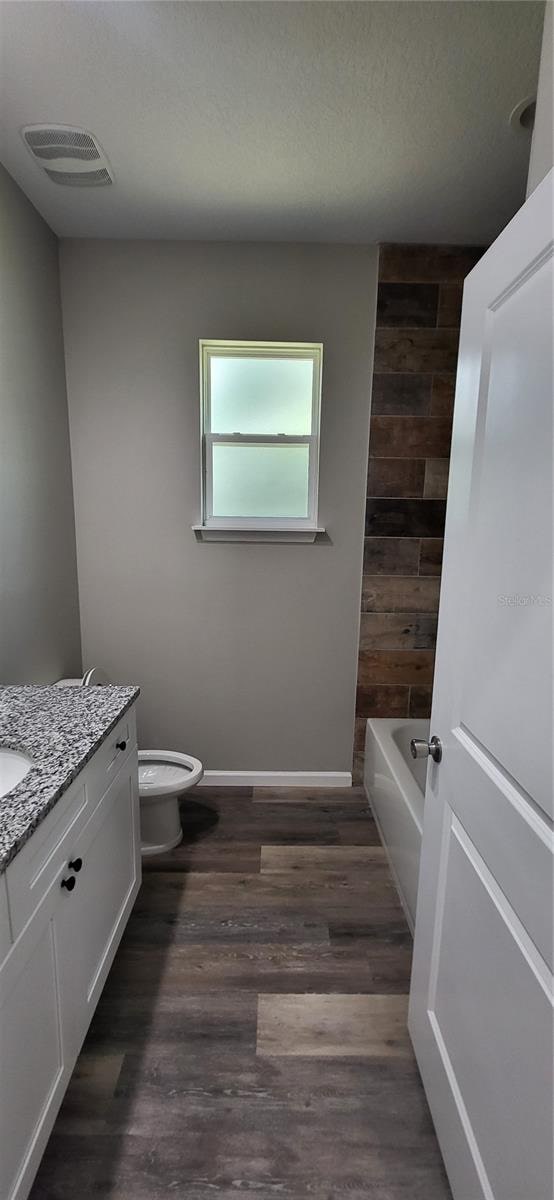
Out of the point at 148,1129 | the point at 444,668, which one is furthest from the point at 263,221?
the point at 148,1129

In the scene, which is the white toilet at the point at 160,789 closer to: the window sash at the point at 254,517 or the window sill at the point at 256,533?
the window sill at the point at 256,533

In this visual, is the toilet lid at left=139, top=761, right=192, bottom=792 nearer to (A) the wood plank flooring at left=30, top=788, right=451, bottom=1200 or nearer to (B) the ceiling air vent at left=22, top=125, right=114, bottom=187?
(A) the wood plank flooring at left=30, top=788, right=451, bottom=1200

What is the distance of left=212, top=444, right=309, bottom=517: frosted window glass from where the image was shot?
2541 millimetres

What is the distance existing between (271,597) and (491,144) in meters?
1.84

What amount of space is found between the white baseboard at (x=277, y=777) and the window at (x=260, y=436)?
1230 mm

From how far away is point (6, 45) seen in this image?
1357 mm

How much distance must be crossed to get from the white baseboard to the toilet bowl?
0.39 m

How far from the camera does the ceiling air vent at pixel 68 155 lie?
165cm

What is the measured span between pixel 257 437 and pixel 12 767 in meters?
1.78

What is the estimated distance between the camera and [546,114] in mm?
981

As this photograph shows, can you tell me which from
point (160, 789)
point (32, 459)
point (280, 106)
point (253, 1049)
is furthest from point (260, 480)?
point (253, 1049)

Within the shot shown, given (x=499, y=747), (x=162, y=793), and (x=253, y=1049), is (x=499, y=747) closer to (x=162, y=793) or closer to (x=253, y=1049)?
(x=253, y=1049)

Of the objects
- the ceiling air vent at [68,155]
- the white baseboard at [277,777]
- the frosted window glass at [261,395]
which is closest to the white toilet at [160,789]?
the white baseboard at [277,777]

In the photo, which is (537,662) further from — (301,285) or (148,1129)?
(301,285)
